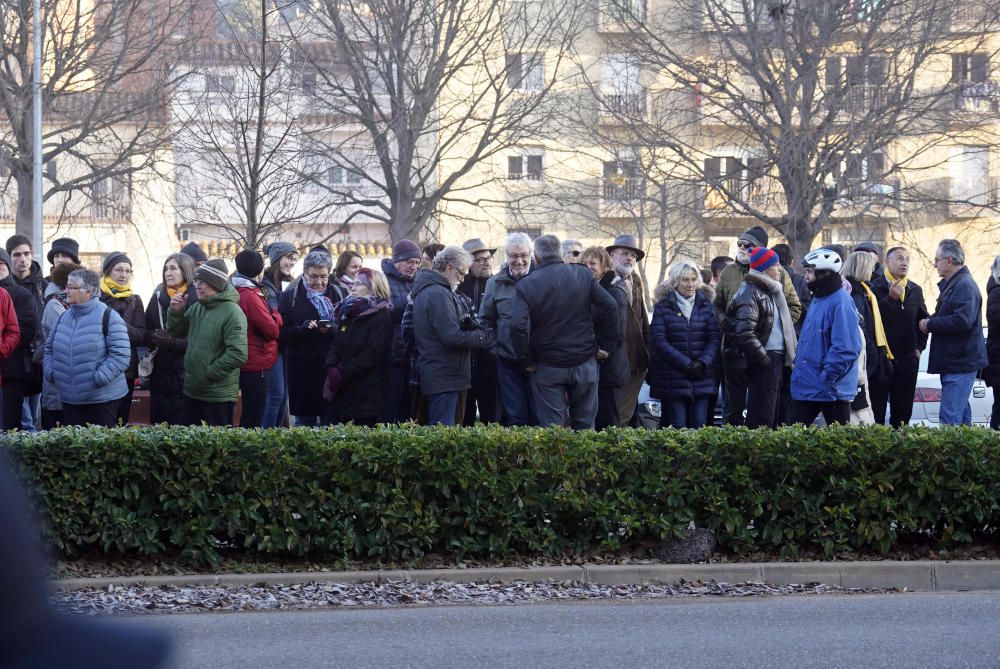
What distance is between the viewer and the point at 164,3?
23453 millimetres

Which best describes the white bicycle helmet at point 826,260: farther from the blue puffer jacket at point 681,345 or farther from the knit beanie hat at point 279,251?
the knit beanie hat at point 279,251

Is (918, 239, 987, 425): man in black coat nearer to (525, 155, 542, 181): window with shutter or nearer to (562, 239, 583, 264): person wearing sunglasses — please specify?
(562, 239, 583, 264): person wearing sunglasses

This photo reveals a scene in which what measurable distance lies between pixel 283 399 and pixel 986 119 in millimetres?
17925

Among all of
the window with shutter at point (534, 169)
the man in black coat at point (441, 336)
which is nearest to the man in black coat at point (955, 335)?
the man in black coat at point (441, 336)

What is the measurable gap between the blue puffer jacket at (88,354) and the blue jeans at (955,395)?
7.37 metres

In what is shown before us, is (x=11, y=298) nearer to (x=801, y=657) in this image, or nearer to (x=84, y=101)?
(x=801, y=657)

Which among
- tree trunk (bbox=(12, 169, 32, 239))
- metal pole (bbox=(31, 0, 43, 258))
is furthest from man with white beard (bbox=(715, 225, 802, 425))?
tree trunk (bbox=(12, 169, 32, 239))

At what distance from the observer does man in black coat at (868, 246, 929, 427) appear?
12789 mm

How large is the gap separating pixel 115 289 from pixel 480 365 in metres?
3.23

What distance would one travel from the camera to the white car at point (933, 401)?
14.6 meters

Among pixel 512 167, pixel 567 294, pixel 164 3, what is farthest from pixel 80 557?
pixel 512 167

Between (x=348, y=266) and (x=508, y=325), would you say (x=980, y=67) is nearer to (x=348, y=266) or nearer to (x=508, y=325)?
(x=348, y=266)

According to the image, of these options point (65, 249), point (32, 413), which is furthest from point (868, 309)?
point (32, 413)

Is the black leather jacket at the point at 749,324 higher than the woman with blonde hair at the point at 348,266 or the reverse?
the reverse
